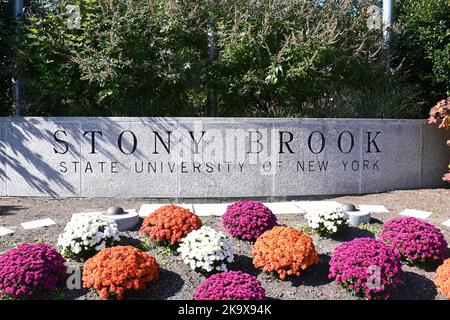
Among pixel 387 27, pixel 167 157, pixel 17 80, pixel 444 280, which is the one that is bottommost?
pixel 444 280

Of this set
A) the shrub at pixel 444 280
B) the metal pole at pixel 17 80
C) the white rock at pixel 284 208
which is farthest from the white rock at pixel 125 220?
the metal pole at pixel 17 80

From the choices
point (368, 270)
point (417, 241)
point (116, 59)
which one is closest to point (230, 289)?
point (368, 270)

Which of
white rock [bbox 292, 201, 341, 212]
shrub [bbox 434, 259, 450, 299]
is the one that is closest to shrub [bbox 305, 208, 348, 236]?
shrub [bbox 434, 259, 450, 299]

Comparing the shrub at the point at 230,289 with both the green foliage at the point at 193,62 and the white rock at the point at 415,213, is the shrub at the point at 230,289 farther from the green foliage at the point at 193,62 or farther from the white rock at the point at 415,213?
the green foliage at the point at 193,62

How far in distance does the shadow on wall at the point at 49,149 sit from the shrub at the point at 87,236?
124 inches

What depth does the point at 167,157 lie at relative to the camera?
26.0ft

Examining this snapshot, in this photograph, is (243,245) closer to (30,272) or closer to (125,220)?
(125,220)

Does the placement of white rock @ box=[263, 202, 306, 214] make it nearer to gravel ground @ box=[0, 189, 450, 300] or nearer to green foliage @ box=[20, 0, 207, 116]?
gravel ground @ box=[0, 189, 450, 300]

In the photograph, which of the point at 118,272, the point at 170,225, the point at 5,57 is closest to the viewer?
the point at 118,272

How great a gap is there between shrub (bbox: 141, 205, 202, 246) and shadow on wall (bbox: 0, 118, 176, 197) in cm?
287

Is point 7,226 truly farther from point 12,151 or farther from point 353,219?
point 353,219

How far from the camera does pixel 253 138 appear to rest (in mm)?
7996

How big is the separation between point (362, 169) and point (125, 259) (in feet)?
18.5

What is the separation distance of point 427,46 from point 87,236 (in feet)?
28.3
